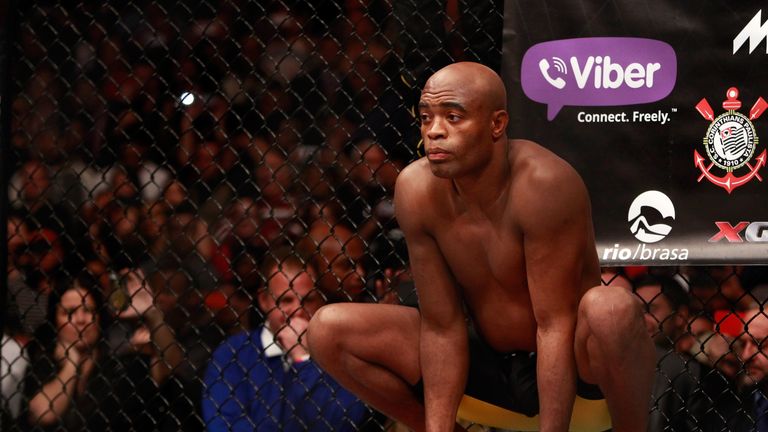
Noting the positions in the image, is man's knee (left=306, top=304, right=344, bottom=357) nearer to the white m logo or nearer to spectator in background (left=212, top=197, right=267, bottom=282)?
spectator in background (left=212, top=197, right=267, bottom=282)

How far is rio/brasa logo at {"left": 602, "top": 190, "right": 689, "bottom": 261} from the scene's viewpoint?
2891 millimetres

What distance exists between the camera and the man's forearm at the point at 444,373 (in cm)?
245

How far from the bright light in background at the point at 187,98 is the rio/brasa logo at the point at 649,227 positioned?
49.7 inches

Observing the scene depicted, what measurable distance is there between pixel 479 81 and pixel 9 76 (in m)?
1.68

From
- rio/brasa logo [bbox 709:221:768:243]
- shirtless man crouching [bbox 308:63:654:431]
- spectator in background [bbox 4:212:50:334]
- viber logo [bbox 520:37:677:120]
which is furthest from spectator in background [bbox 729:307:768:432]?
spectator in background [bbox 4:212:50:334]

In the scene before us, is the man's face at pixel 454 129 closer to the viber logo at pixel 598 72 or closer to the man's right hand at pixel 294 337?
the viber logo at pixel 598 72

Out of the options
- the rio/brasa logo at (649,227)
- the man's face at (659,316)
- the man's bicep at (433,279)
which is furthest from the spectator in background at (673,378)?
the man's bicep at (433,279)

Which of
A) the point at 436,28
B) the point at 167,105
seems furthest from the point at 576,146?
the point at 167,105

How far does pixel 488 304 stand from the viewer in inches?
97.7

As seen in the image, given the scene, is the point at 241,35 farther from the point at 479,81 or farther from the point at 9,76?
the point at 479,81

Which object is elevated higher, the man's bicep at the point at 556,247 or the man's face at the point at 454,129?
the man's face at the point at 454,129

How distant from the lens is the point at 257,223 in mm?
3521

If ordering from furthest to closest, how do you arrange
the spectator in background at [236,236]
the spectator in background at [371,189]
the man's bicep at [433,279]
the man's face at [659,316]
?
the spectator in background at [236,236] → the spectator in background at [371,189] → the man's face at [659,316] → the man's bicep at [433,279]

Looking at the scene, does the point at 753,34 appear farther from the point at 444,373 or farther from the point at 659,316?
the point at 444,373
